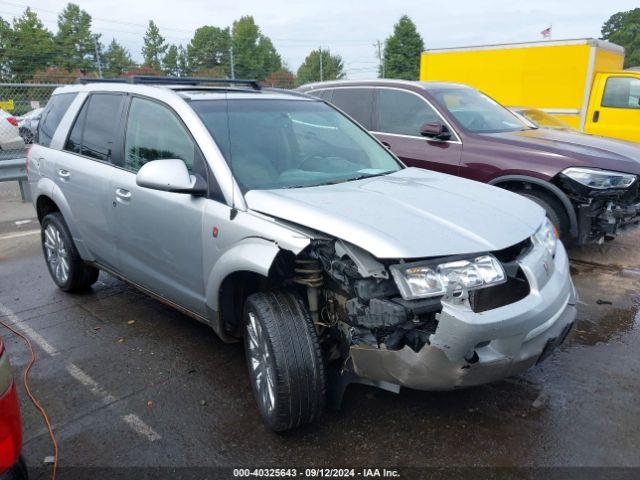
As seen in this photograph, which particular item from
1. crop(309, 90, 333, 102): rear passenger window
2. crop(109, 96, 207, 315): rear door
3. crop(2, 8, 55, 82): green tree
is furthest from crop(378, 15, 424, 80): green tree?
crop(109, 96, 207, 315): rear door

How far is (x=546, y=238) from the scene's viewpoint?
3.08 metres

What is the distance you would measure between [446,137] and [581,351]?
2.89m

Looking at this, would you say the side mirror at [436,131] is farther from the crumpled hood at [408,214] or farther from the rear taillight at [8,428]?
the rear taillight at [8,428]

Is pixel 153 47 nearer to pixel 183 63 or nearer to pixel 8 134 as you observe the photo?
pixel 183 63

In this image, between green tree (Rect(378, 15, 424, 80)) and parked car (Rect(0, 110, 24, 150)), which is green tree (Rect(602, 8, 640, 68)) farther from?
parked car (Rect(0, 110, 24, 150))

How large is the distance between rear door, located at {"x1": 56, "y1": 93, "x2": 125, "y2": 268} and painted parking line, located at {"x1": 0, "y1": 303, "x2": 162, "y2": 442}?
2.43 feet

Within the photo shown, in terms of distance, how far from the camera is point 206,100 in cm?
350

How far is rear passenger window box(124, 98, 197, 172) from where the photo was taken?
133 inches

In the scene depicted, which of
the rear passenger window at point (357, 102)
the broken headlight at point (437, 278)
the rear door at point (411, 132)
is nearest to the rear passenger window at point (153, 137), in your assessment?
Answer: the broken headlight at point (437, 278)

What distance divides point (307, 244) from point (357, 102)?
4.72m

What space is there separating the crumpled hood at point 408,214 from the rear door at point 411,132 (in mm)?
2518

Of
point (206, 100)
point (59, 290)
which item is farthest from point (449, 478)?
point (59, 290)

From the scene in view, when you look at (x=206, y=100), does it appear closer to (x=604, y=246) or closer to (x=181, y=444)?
(x=181, y=444)

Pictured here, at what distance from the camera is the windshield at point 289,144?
324 centimetres
